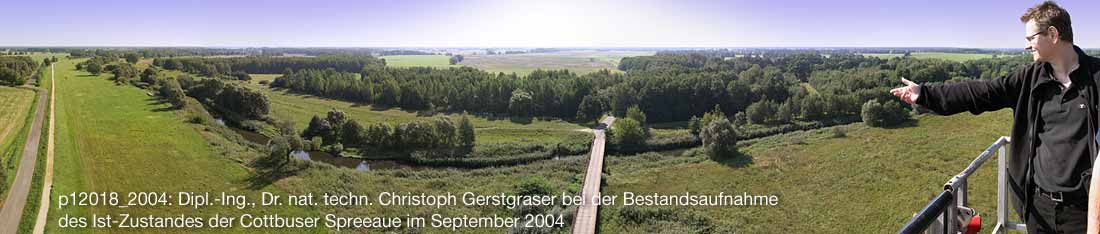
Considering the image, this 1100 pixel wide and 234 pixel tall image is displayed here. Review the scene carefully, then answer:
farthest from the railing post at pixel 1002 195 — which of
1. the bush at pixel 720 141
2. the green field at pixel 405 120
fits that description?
the green field at pixel 405 120

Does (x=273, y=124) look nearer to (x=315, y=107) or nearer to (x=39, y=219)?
(x=315, y=107)

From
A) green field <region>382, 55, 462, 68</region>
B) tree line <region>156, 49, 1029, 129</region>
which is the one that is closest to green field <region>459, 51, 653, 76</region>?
green field <region>382, 55, 462, 68</region>

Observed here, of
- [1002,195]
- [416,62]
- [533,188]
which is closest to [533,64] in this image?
[416,62]

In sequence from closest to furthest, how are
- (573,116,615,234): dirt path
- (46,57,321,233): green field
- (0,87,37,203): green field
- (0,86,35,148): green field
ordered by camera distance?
(573,116,615,234): dirt path → (0,87,37,203): green field → (46,57,321,233): green field → (0,86,35,148): green field

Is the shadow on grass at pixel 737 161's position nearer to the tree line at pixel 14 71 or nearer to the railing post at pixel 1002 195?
the railing post at pixel 1002 195

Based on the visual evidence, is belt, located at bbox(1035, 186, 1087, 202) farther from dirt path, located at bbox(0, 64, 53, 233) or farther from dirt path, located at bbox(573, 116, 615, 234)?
dirt path, located at bbox(0, 64, 53, 233)

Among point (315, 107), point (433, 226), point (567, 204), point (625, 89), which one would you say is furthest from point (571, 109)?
point (433, 226)
